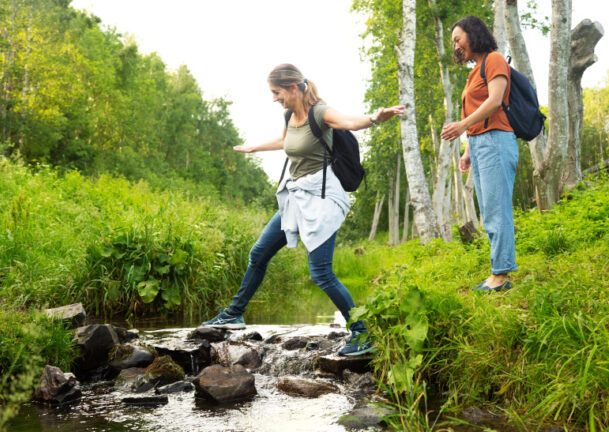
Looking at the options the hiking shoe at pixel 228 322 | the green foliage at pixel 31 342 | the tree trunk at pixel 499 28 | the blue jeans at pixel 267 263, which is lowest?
the hiking shoe at pixel 228 322

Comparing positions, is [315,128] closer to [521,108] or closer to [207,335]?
[521,108]

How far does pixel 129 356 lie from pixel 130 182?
25925 mm

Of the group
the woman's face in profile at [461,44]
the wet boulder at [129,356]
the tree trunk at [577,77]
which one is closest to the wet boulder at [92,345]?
the wet boulder at [129,356]

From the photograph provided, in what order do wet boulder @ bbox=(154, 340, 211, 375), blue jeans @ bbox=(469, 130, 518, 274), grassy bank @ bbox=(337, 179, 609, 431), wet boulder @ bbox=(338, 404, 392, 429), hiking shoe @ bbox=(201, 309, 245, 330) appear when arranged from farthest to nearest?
hiking shoe @ bbox=(201, 309, 245, 330) < wet boulder @ bbox=(154, 340, 211, 375) < blue jeans @ bbox=(469, 130, 518, 274) < wet boulder @ bbox=(338, 404, 392, 429) < grassy bank @ bbox=(337, 179, 609, 431)

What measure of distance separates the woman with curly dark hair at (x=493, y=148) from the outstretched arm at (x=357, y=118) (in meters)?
0.88

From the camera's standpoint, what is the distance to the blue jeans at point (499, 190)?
458 centimetres

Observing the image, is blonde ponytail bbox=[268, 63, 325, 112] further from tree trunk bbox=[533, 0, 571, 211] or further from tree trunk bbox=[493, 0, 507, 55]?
tree trunk bbox=[493, 0, 507, 55]

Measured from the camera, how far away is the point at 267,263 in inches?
207

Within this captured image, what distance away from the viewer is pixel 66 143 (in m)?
34.0

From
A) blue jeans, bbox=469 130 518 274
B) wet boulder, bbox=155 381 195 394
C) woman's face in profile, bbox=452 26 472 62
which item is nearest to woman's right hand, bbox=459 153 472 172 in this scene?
blue jeans, bbox=469 130 518 274

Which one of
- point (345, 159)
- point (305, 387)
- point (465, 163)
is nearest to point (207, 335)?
point (305, 387)

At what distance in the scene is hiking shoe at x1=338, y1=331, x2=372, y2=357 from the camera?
13.6 feet

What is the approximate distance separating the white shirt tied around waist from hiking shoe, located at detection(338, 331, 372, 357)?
0.81 m

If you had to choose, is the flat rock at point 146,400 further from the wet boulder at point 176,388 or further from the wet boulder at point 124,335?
the wet boulder at point 124,335
